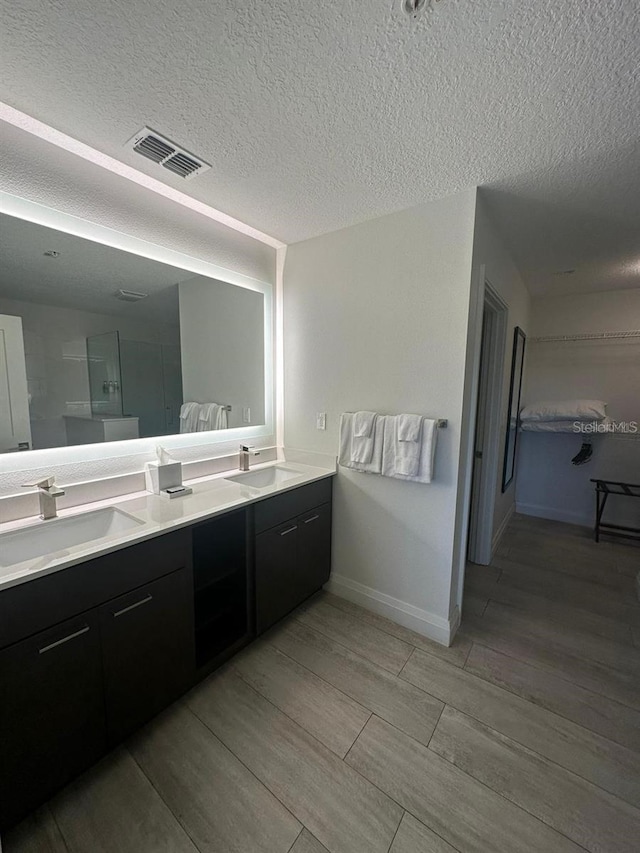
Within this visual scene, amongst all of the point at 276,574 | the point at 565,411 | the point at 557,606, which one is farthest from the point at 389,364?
the point at 565,411

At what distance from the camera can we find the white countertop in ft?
3.51

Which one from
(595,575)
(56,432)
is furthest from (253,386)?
(595,575)

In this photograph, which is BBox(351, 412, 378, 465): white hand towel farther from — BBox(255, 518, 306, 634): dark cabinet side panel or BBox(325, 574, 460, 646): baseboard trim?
BBox(325, 574, 460, 646): baseboard trim

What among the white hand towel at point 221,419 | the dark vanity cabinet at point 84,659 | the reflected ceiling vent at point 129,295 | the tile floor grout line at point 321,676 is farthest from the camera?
the white hand towel at point 221,419

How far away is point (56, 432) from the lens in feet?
5.11

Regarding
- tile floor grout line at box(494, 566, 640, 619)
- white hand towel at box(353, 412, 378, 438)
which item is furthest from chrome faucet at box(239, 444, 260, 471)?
tile floor grout line at box(494, 566, 640, 619)

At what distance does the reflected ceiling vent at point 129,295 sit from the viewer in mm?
1764

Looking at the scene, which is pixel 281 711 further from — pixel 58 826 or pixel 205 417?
pixel 205 417

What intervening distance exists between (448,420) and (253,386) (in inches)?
53.6

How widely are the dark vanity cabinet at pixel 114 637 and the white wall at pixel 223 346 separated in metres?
0.83

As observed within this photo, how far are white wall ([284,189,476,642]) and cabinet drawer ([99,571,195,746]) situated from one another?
3.78 ft

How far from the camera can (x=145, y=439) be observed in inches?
74.4

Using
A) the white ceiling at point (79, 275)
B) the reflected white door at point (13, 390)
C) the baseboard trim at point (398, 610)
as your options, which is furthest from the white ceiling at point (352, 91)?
the baseboard trim at point (398, 610)

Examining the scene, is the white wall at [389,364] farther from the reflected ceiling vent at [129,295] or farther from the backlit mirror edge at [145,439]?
the reflected ceiling vent at [129,295]
